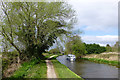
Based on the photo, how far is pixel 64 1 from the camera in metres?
16.2

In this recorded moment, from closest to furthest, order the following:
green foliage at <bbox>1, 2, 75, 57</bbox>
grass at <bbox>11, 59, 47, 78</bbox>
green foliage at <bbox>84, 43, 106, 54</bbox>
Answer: grass at <bbox>11, 59, 47, 78</bbox> → green foliage at <bbox>1, 2, 75, 57</bbox> → green foliage at <bbox>84, 43, 106, 54</bbox>

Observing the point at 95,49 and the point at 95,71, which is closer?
the point at 95,71

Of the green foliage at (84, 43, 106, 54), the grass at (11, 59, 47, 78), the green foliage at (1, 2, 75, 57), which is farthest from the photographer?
the green foliage at (84, 43, 106, 54)

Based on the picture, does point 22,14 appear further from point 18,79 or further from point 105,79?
point 105,79

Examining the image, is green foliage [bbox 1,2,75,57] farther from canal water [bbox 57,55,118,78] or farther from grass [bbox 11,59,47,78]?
canal water [bbox 57,55,118,78]

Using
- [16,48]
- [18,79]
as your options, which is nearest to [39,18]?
[16,48]

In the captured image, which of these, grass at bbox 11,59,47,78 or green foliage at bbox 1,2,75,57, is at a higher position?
green foliage at bbox 1,2,75,57

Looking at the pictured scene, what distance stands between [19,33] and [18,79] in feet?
25.9

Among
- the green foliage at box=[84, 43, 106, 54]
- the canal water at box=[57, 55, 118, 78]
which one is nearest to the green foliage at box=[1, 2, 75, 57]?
the canal water at box=[57, 55, 118, 78]

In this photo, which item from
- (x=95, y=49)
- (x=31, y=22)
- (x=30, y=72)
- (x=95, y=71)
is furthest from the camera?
(x=95, y=49)

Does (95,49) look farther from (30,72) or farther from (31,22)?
(30,72)

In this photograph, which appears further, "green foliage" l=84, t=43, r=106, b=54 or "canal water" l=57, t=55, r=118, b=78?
"green foliage" l=84, t=43, r=106, b=54

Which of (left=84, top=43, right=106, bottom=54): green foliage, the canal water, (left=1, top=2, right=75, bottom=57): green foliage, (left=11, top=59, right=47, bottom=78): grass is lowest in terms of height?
the canal water

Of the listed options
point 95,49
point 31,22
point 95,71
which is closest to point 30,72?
point 31,22
